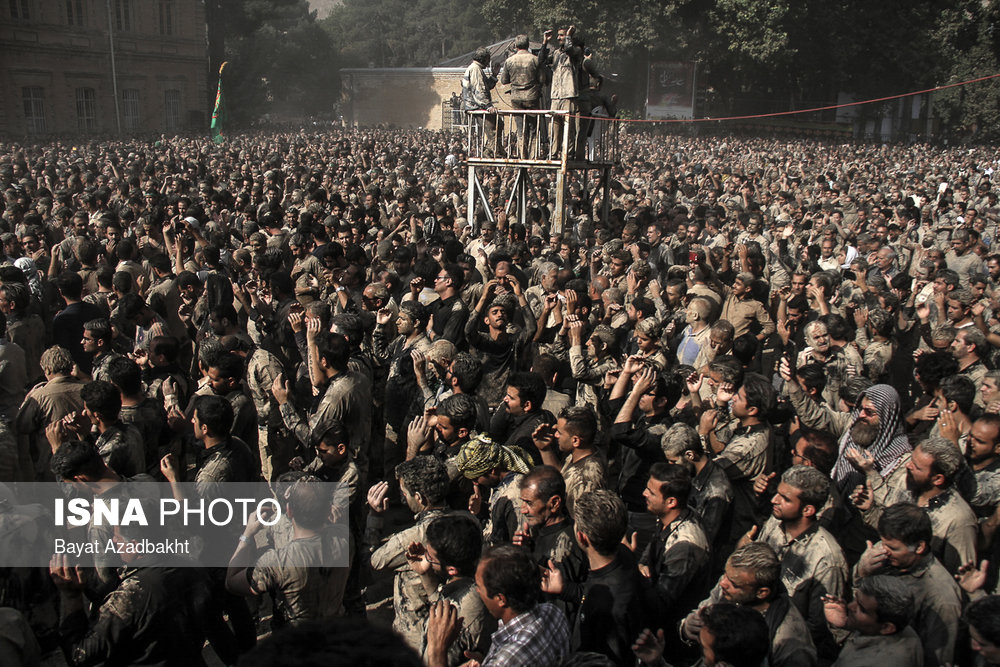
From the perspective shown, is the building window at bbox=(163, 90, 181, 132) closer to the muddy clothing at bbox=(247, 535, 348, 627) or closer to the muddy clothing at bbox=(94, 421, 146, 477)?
the muddy clothing at bbox=(94, 421, 146, 477)

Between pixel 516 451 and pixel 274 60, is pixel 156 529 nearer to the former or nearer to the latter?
pixel 516 451

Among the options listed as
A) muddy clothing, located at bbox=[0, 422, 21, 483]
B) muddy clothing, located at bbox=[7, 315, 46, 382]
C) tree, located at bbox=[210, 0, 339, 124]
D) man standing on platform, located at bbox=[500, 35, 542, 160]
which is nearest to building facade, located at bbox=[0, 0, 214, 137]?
tree, located at bbox=[210, 0, 339, 124]

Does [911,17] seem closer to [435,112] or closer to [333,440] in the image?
[435,112]

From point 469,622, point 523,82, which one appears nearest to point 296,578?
point 469,622

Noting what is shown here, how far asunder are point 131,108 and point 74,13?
4814 mm

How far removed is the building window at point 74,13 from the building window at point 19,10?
A: 5.61 feet

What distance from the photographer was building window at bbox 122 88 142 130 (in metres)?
37.5

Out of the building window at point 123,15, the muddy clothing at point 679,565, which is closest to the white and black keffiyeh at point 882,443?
the muddy clothing at point 679,565

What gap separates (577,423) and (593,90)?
8.67 meters

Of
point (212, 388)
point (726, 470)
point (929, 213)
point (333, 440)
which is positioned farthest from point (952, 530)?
point (929, 213)

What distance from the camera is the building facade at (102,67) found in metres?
32.3

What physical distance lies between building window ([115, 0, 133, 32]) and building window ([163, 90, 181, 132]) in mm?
3484

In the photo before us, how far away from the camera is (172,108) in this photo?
40156 mm

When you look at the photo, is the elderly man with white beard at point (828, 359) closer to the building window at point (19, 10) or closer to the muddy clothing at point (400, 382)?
the muddy clothing at point (400, 382)
